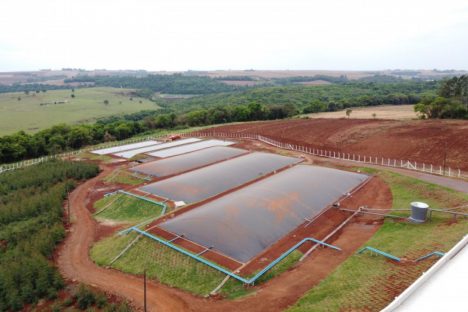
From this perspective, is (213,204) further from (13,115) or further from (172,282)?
(13,115)

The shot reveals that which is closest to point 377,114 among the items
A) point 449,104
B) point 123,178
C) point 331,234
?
point 449,104

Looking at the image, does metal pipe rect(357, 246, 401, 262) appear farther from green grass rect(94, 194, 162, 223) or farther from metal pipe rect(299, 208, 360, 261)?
green grass rect(94, 194, 162, 223)

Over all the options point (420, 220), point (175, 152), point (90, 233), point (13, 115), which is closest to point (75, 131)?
point (175, 152)

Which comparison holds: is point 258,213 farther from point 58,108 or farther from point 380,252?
point 58,108

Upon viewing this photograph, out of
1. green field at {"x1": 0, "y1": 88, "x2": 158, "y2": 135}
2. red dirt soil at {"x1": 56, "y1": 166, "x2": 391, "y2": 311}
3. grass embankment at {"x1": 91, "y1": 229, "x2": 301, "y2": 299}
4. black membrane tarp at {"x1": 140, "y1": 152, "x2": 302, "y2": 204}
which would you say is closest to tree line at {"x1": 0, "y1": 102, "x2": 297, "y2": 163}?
black membrane tarp at {"x1": 140, "y1": 152, "x2": 302, "y2": 204}

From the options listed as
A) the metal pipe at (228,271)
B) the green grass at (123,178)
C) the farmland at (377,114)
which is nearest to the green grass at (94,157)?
the green grass at (123,178)

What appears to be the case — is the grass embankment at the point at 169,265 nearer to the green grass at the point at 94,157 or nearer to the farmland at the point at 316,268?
the farmland at the point at 316,268
